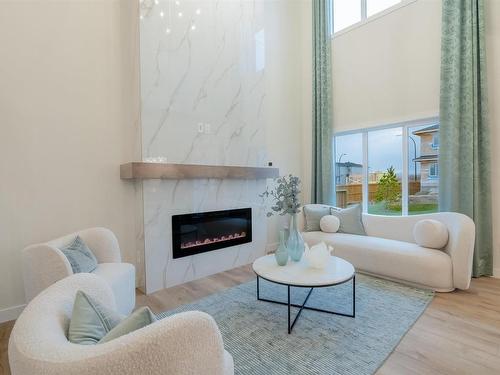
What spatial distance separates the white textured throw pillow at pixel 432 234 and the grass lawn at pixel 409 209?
30.8 inches

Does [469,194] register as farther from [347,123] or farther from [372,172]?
[347,123]

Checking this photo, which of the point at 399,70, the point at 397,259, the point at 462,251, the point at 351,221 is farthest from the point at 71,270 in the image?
the point at 399,70

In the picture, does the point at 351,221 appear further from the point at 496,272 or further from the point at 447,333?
the point at 447,333

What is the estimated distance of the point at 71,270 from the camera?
1.84 meters

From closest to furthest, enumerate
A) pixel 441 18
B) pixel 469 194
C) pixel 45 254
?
1. pixel 45 254
2. pixel 469 194
3. pixel 441 18

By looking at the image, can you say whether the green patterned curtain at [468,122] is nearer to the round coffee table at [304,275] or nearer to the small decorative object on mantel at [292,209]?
A: the round coffee table at [304,275]

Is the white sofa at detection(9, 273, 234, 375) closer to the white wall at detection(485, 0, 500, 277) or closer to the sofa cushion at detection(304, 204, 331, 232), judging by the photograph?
the sofa cushion at detection(304, 204, 331, 232)

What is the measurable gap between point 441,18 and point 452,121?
4.26 feet

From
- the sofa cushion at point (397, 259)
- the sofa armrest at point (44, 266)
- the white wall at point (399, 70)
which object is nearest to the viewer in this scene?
the sofa armrest at point (44, 266)

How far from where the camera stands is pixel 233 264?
3.61m

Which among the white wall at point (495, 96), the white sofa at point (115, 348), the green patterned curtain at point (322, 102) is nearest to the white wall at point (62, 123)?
the white sofa at point (115, 348)

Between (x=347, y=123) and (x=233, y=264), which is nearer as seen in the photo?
(x=233, y=264)

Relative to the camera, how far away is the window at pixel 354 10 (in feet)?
12.8

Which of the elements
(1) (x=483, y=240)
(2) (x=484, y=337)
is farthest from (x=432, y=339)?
(1) (x=483, y=240)
